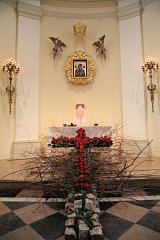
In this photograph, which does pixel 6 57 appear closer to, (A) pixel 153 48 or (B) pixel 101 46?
(B) pixel 101 46

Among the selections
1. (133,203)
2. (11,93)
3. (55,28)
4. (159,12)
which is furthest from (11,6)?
(133,203)

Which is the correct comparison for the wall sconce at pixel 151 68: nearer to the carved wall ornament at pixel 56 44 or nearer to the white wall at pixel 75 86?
the white wall at pixel 75 86

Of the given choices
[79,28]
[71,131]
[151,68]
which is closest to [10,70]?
[71,131]

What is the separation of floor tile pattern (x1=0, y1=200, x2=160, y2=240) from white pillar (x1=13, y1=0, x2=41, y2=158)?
342cm

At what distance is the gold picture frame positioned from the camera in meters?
6.26

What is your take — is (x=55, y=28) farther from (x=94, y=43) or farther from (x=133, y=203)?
(x=133, y=203)

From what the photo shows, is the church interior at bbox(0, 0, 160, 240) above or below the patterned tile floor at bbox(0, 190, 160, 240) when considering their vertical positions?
above

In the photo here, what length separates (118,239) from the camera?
1701 mm

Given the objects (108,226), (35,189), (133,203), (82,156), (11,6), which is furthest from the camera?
(11,6)

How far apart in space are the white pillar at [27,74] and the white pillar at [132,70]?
298 cm

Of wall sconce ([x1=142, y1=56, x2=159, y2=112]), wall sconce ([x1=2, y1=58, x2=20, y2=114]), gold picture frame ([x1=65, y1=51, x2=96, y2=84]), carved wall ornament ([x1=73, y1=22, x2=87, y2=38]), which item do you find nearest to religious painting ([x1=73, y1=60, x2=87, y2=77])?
gold picture frame ([x1=65, y1=51, x2=96, y2=84])

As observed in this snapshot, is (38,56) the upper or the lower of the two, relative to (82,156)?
upper

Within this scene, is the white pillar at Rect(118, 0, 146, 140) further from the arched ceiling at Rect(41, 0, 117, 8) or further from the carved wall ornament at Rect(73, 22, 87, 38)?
the carved wall ornament at Rect(73, 22, 87, 38)

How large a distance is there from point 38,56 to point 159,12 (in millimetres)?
4264
